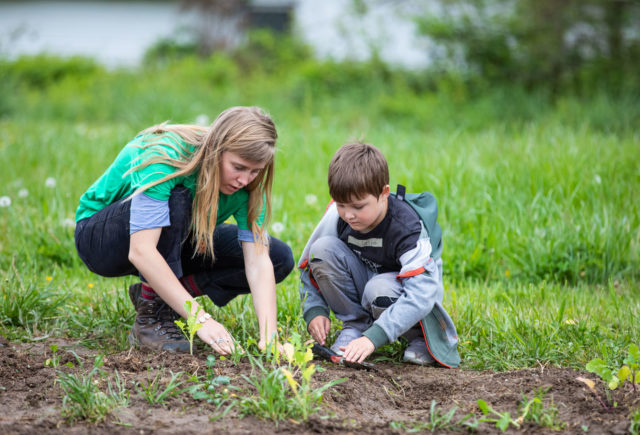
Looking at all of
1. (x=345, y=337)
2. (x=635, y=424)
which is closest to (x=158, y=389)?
(x=345, y=337)

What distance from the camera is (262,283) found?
3.00m

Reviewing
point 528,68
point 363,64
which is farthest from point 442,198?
point 363,64

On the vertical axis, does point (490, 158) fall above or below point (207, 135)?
below

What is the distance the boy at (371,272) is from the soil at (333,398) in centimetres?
16

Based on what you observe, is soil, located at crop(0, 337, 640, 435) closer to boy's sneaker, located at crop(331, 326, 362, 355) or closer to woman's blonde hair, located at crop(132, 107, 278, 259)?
boy's sneaker, located at crop(331, 326, 362, 355)

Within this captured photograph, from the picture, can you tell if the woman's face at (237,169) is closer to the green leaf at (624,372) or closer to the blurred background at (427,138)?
the blurred background at (427,138)

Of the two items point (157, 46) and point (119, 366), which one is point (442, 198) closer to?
point (119, 366)

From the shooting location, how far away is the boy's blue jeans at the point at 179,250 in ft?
9.37

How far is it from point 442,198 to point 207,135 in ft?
7.72

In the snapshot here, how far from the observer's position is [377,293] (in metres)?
2.82

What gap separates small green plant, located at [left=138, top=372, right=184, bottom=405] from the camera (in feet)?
7.16

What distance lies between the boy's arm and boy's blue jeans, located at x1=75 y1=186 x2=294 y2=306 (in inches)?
30.6

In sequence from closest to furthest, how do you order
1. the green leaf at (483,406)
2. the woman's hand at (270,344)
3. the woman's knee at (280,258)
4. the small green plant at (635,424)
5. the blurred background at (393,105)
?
the small green plant at (635,424), the green leaf at (483,406), the woman's hand at (270,344), the woman's knee at (280,258), the blurred background at (393,105)

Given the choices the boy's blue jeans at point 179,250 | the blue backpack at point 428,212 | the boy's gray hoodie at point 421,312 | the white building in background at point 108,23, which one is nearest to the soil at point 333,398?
the boy's gray hoodie at point 421,312
